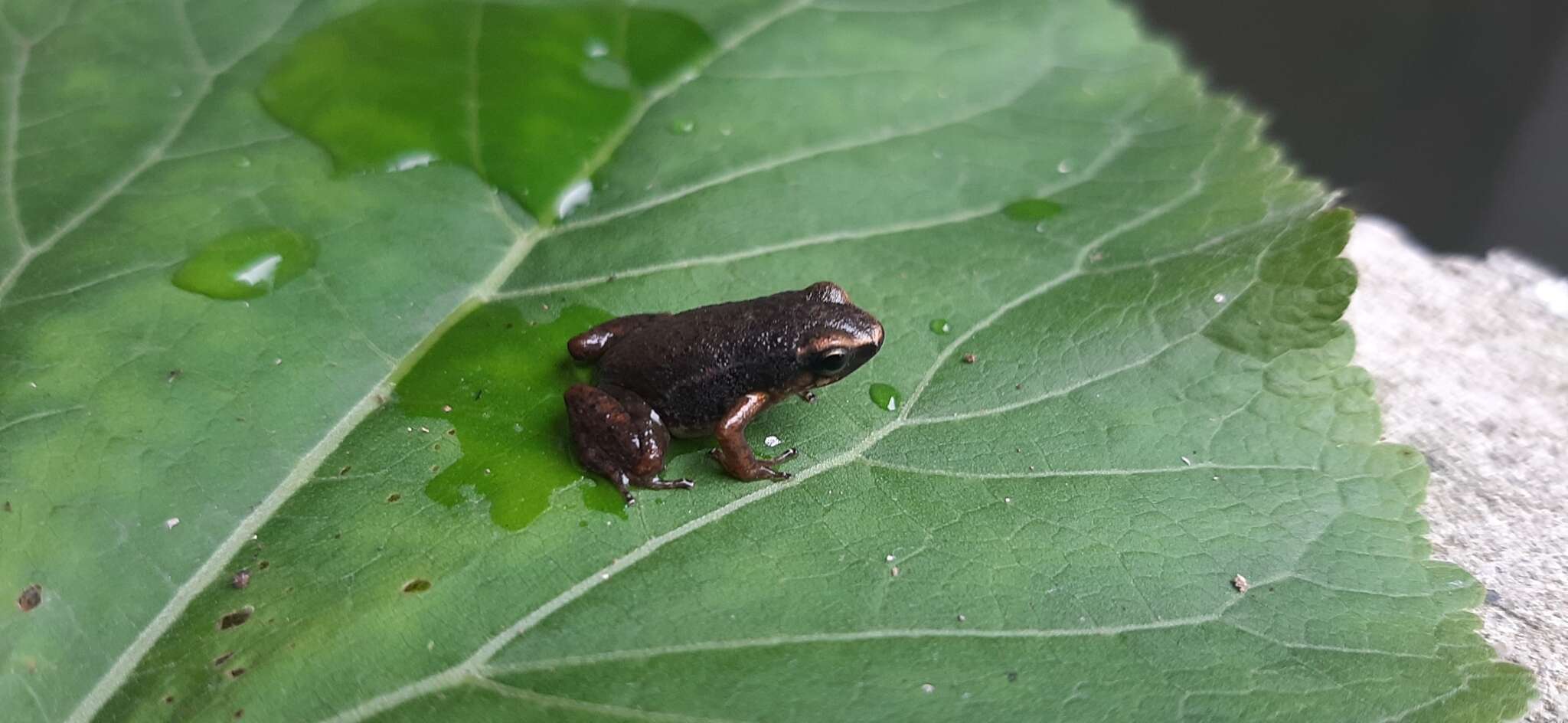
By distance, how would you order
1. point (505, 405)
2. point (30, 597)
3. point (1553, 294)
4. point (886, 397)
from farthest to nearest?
point (1553, 294) → point (886, 397) → point (505, 405) → point (30, 597)

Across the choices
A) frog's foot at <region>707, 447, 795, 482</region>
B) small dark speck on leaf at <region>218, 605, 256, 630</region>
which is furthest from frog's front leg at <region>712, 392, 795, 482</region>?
small dark speck on leaf at <region>218, 605, 256, 630</region>

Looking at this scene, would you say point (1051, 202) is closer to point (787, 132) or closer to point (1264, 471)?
point (787, 132)

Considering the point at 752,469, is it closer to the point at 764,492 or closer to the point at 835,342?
the point at 764,492

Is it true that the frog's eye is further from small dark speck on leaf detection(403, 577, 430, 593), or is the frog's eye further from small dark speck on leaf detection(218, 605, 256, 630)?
small dark speck on leaf detection(218, 605, 256, 630)

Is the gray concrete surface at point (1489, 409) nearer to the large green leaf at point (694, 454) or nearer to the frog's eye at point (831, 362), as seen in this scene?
the large green leaf at point (694, 454)

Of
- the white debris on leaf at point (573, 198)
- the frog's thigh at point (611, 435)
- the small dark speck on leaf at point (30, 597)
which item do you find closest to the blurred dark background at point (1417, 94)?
the white debris on leaf at point (573, 198)

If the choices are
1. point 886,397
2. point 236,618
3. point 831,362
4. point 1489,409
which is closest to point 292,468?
point 236,618
